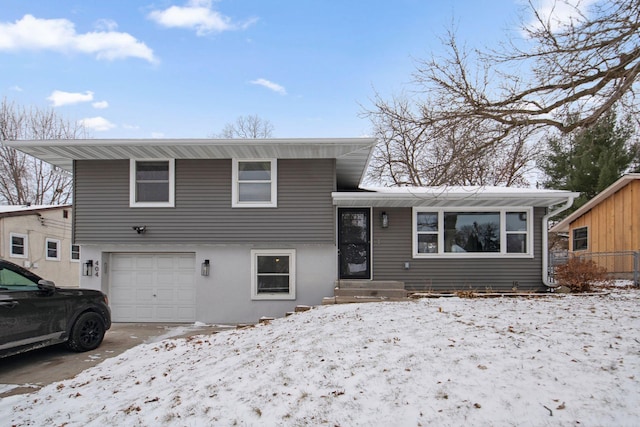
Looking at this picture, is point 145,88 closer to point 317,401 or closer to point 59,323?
point 59,323

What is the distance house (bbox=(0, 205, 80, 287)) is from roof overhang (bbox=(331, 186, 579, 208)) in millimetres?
13811

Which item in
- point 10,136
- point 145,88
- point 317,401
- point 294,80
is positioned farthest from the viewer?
point 10,136

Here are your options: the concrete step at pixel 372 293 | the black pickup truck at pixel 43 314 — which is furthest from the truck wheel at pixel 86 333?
the concrete step at pixel 372 293

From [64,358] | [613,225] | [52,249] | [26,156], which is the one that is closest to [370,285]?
[64,358]

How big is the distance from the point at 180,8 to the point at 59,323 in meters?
9.20

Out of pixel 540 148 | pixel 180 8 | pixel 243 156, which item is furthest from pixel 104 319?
pixel 540 148

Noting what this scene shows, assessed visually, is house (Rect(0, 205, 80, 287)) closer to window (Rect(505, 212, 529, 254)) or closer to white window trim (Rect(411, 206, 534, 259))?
white window trim (Rect(411, 206, 534, 259))

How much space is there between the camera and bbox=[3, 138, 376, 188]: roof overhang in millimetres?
9500

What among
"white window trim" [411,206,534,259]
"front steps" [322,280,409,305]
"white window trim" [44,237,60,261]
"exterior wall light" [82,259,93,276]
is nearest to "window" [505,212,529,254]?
"white window trim" [411,206,534,259]

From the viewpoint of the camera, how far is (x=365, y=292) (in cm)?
948

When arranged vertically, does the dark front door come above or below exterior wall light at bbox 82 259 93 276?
above

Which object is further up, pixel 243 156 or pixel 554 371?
pixel 243 156

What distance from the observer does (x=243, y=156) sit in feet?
33.8

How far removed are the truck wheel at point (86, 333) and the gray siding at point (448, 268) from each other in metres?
6.38
